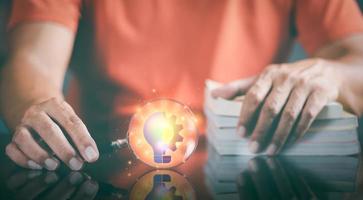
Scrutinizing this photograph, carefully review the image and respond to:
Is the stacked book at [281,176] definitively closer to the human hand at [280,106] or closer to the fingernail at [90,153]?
the human hand at [280,106]

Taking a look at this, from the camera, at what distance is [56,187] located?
2.66 ft

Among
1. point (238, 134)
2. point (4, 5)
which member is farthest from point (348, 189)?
point (4, 5)

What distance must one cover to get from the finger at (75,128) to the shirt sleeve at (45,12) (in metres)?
0.33

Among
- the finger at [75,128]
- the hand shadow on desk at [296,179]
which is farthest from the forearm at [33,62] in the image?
the hand shadow on desk at [296,179]

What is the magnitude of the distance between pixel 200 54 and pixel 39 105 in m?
0.44

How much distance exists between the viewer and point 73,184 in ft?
2.70

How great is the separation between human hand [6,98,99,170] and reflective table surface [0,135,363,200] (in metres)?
0.02

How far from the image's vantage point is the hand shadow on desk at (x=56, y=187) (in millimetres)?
770

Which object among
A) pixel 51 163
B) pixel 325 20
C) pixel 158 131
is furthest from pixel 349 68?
pixel 51 163

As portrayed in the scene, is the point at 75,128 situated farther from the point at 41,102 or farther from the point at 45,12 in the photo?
the point at 45,12

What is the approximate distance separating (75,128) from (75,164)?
0.07m

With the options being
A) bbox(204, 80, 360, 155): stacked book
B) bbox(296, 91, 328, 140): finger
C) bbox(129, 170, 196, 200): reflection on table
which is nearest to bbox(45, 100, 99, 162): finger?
bbox(129, 170, 196, 200): reflection on table

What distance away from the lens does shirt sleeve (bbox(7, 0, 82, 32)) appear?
4.00 ft

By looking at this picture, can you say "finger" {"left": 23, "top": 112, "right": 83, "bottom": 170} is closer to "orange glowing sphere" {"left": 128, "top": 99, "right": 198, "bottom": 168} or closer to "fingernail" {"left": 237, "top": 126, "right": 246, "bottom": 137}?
"orange glowing sphere" {"left": 128, "top": 99, "right": 198, "bottom": 168}
